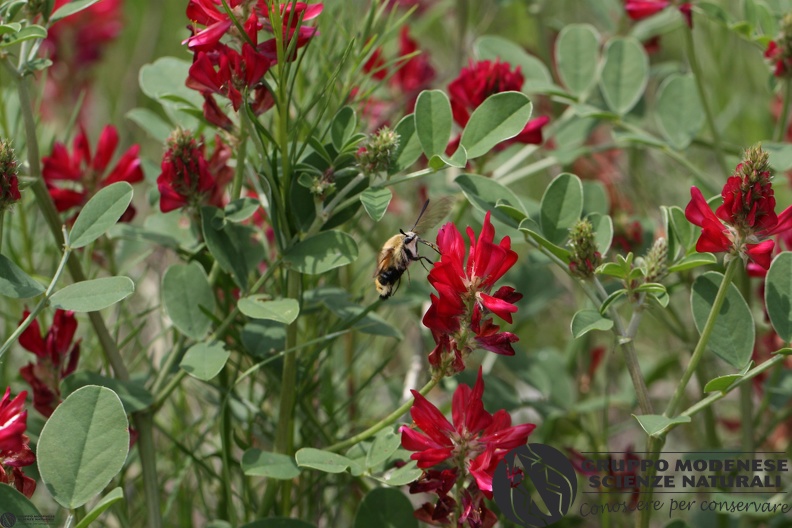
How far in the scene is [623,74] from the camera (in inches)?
54.3

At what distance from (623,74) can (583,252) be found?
0.56m

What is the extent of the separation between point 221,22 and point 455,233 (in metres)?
0.32

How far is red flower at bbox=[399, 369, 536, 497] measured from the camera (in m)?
0.84

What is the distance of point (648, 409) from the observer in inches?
37.0

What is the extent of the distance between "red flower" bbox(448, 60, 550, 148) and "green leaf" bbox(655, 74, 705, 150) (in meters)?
0.31

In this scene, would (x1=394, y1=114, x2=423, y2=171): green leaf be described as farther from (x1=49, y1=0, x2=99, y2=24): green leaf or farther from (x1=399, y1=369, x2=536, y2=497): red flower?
(x1=49, y1=0, x2=99, y2=24): green leaf

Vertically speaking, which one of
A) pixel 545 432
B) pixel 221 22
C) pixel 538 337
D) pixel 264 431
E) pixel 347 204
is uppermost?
pixel 221 22

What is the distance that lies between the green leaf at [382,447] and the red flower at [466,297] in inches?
4.0

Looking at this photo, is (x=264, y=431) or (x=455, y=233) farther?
(x=264, y=431)

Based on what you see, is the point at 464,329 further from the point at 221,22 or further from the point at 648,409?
the point at 221,22

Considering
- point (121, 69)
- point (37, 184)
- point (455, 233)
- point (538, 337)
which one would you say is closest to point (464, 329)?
point (455, 233)

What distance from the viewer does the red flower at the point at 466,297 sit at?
33.5 inches

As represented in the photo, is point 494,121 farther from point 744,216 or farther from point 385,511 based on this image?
point 385,511

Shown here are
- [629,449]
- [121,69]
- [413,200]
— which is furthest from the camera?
[121,69]
